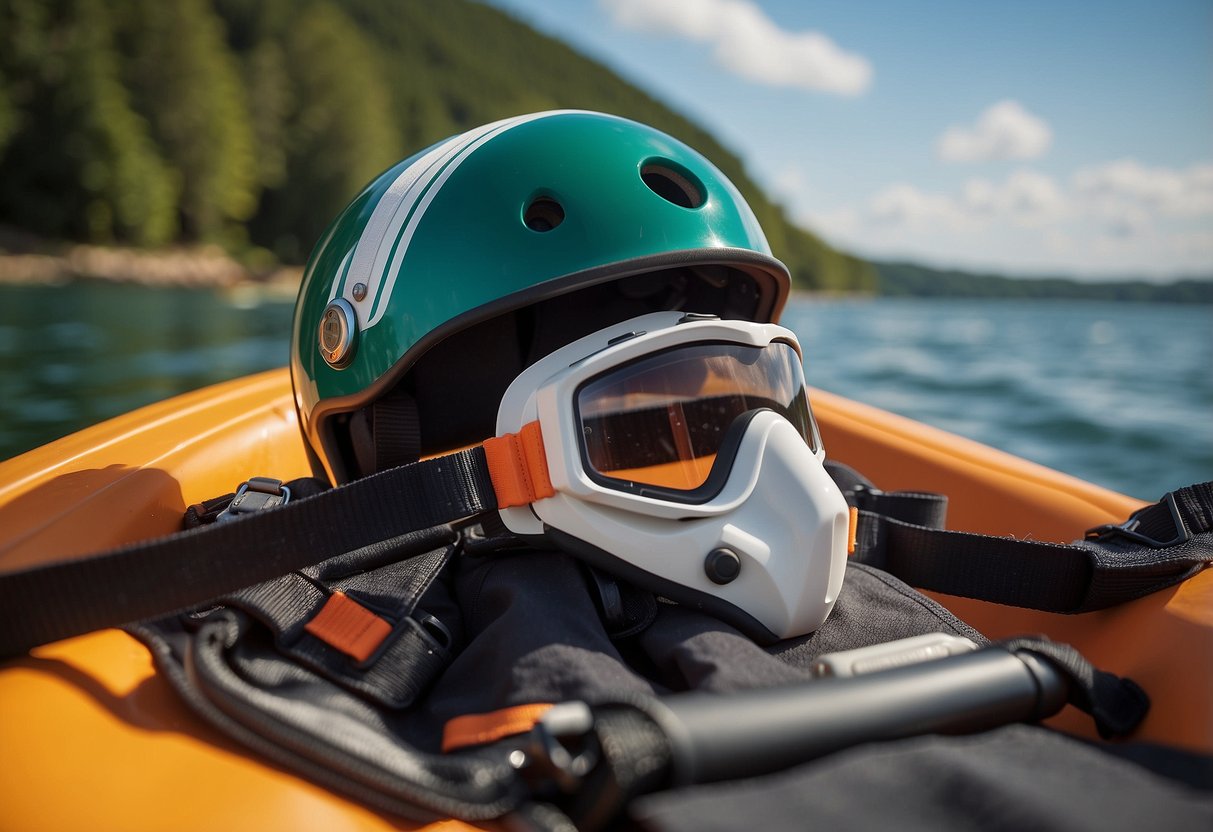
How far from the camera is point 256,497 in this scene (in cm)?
142

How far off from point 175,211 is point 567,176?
3474cm

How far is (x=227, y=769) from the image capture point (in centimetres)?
94

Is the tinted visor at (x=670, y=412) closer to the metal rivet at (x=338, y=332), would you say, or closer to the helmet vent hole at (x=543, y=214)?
the helmet vent hole at (x=543, y=214)

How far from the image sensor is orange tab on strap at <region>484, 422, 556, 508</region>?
51.7 inches

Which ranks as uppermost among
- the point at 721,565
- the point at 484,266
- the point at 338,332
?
the point at 484,266

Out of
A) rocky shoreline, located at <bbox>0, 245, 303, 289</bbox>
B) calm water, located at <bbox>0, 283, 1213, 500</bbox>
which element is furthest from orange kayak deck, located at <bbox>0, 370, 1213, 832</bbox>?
rocky shoreline, located at <bbox>0, 245, 303, 289</bbox>

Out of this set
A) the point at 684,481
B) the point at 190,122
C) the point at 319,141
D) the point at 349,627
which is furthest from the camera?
the point at 319,141

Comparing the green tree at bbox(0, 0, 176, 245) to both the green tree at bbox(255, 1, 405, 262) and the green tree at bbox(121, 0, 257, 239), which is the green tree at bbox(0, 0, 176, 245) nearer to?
the green tree at bbox(121, 0, 257, 239)

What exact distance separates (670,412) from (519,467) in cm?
25

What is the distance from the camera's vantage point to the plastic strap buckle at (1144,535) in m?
1.42

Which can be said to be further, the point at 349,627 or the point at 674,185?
the point at 674,185

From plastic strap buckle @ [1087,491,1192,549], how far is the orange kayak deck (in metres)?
0.11

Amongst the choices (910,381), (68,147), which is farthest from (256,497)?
(68,147)

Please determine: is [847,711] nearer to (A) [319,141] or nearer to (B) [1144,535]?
(B) [1144,535]
